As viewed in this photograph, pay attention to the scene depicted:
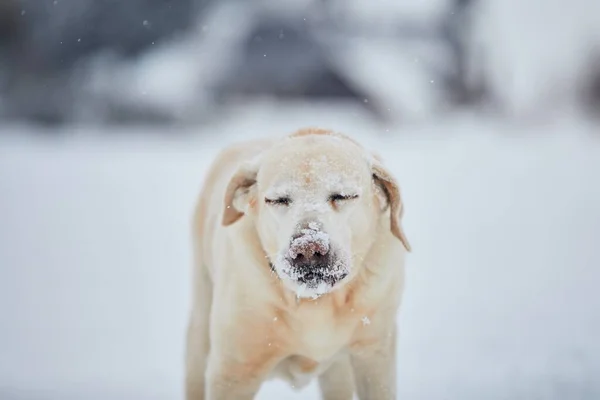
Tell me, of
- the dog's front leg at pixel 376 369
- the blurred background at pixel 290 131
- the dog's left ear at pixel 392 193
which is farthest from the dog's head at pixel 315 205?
the blurred background at pixel 290 131

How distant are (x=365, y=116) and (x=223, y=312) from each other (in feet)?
53.3

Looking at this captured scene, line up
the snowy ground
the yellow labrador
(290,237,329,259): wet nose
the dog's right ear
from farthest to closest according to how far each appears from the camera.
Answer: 1. the snowy ground
2. the dog's right ear
3. the yellow labrador
4. (290,237,329,259): wet nose

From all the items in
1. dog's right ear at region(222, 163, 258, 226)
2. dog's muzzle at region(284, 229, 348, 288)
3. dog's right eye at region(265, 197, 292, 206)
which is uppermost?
dog's right ear at region(222, 163, 258, 226)

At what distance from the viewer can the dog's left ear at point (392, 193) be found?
3.05m

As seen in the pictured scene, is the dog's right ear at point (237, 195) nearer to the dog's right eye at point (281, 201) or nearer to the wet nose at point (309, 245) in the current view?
the dog's right eye at point (281, 201)

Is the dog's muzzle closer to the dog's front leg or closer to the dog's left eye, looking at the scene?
the dog's left eye

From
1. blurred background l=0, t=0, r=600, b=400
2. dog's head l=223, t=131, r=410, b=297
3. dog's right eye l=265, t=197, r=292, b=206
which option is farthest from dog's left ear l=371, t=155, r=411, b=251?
blurred background l=0, t=0, r=600, b=400

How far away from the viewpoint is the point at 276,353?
306cm

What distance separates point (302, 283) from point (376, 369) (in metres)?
0.75

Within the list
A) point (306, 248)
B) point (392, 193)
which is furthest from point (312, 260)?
point (392, 193)

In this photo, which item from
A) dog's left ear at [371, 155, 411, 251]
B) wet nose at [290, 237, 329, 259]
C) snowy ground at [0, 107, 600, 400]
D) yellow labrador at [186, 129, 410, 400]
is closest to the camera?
wet nose at [290, 237, 329, 259]

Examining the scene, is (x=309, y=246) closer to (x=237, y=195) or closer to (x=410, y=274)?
(x=237, y=195)

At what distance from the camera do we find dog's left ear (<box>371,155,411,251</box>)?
3.05 metres

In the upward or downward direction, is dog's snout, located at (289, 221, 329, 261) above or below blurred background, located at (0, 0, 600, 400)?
below
